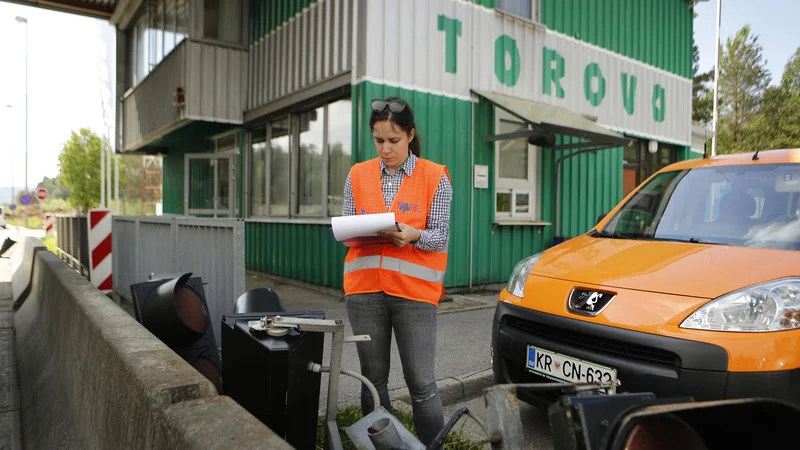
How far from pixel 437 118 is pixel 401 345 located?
17.9ft

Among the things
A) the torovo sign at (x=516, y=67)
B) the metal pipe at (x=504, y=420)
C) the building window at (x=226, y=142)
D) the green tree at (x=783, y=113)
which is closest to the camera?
the metal pipe at (x=504, y=420)

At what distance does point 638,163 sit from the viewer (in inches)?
438

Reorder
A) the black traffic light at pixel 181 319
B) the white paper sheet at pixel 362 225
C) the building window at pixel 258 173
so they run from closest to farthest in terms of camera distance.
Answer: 1. the white paper sheet at pixel 362 225
2. the black traffic light at pixel 181 319
3. the building window at pixel 258 173

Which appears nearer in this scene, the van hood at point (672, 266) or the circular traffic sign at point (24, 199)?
the van hood at point (672, 266)

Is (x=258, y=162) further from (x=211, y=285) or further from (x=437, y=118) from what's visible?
(x=211, y=285)

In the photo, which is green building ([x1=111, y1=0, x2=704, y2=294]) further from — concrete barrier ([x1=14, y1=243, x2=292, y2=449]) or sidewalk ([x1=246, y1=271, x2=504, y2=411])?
concrete barrier ([x1=14, y1=243, x2=292, y2=449])

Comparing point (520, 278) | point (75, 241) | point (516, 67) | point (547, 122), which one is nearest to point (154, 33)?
point (75, 241)

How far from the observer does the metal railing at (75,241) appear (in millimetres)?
8859

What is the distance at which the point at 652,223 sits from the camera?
3402 millimetres

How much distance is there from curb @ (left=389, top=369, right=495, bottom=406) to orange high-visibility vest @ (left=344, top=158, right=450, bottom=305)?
4.95ft

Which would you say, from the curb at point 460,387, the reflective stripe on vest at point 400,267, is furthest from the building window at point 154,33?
the reflective stripe on vest at point 400,267

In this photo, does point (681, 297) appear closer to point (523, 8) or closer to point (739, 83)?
point (523, 8)

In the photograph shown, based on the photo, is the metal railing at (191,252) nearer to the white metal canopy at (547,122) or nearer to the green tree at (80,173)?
the white metal canopy at (547,122)

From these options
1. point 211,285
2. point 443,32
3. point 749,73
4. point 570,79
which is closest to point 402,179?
point 211,285
